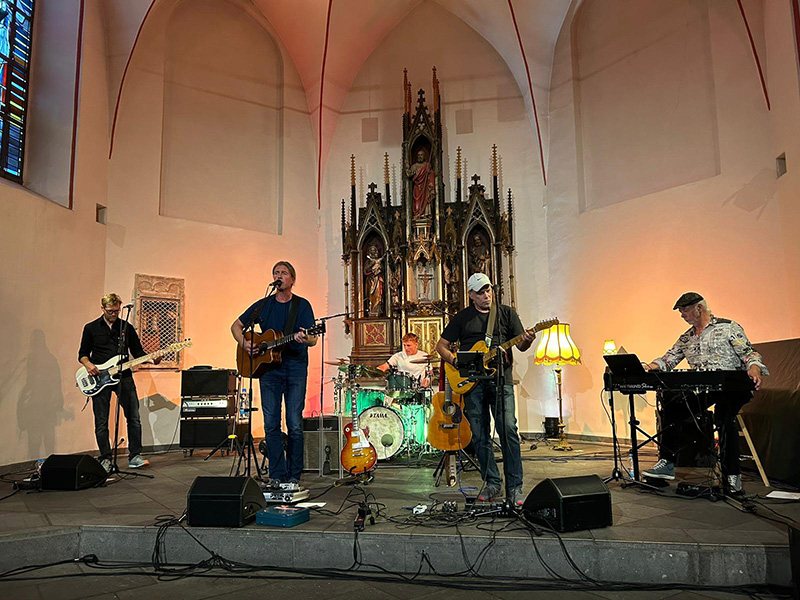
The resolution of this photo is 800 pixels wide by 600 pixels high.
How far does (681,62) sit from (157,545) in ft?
27.7

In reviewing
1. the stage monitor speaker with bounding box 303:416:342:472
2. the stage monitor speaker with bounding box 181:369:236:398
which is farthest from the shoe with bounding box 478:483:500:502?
the stage monitor speaker with bounding box 181:369:236:398

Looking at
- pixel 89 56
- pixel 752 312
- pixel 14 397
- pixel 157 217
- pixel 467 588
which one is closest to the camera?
pixel 467 588

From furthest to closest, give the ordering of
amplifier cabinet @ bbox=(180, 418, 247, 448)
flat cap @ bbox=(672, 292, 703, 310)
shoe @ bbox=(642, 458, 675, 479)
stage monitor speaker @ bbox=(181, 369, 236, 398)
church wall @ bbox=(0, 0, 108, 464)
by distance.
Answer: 1. stage monitor speaker @ bbox=(181, 369, 236, 398)
2. amplifier cabinet @ bbox=(180, 418, 247, 448)
3. church wall @ bbox=(0, 0, 108, 464)
4. shoe @ bbox=(642, 458, 675, 479)
5. flat cap @ bbox=(672, 292, 703, 310)

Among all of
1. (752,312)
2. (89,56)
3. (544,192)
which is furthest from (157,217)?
(752,312)

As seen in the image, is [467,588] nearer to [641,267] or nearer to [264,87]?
[641,267]

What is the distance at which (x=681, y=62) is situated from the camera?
822 cm

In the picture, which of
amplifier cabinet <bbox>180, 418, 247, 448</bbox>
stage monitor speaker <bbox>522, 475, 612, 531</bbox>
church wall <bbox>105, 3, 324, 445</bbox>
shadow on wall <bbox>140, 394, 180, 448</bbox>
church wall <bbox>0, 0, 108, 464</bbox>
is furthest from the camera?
church wall <bbox>105, 3, 324, 445</bbox>

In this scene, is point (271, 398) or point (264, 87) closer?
point (271, 398)

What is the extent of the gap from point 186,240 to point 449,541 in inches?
278

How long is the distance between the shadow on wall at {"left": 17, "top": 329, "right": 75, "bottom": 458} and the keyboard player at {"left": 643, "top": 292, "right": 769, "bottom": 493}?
6.39 m

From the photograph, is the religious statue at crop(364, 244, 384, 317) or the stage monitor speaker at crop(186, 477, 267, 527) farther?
the religious statue at crop(364, 244, 384, 317)

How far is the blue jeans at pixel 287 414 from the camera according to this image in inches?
179

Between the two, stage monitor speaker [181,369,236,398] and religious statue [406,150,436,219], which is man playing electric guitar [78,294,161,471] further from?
religious statue [406,150,436,219]

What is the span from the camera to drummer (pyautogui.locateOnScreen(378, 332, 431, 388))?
6.80 m
